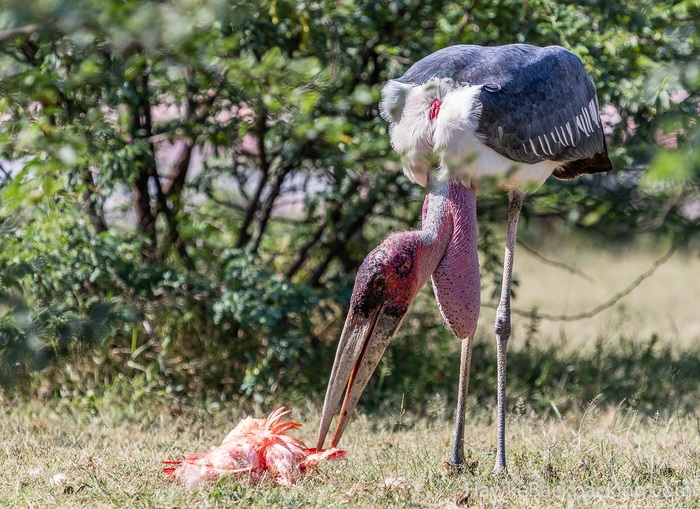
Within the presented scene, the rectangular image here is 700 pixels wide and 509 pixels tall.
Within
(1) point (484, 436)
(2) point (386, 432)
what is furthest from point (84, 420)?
(1) point (484, 436)

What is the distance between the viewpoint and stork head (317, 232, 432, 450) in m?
3.67

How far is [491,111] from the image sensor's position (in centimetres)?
393

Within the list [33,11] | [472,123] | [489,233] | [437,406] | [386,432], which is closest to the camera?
[33,11]

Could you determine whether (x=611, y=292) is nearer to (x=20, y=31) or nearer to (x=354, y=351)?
(x=354, y=351)

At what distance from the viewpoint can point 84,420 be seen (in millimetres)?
4859

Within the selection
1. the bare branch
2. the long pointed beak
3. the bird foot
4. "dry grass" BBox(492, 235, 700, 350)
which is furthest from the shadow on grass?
the bare branch

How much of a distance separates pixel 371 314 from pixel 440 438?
1.11 metres

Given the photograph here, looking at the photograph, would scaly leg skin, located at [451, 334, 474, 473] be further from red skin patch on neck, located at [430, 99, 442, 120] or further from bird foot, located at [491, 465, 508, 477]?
red skin patch on neck, located at [430, 99, 442, 120]

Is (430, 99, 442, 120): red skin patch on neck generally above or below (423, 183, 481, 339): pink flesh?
above

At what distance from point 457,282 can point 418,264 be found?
240mm

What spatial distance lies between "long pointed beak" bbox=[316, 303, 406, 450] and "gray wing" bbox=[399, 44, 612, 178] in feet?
2.79

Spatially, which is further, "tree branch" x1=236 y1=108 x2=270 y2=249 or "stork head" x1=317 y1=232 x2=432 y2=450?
"tree branch" x1=236 y1=108 x2=270 y2=249

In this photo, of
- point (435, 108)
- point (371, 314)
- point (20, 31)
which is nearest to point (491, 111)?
point (435, 108)

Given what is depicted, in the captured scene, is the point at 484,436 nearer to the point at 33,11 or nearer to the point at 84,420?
the point at 84,420
